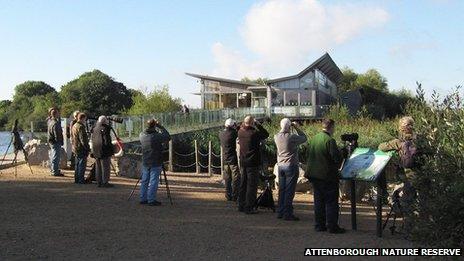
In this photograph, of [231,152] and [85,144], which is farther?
[85,144]

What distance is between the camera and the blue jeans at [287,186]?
9.15 m

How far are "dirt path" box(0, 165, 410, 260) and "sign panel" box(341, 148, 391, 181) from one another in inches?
33.3

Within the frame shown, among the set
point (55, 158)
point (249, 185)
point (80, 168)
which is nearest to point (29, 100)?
point (55, 158)

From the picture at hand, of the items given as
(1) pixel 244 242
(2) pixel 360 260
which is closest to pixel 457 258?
(2) pixel 360 260

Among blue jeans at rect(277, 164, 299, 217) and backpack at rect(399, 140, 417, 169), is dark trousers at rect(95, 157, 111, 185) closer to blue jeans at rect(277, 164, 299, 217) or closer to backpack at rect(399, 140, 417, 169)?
blue jeans at rect(277, 164, 299, 217)

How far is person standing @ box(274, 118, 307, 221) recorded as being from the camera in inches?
361

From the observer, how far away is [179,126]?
2867 cm

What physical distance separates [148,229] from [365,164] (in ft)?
10.7

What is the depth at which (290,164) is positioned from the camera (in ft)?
30.1

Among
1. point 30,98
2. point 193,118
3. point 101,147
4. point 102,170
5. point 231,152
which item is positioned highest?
point 30,98

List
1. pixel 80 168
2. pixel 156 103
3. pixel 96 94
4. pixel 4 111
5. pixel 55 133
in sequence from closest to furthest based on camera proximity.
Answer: pixel 80 168 → pixel 55 133 → pixel 156 103 → pixel 96 94 → pixel 4 111

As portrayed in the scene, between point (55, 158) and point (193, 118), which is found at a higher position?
point (193, 118)

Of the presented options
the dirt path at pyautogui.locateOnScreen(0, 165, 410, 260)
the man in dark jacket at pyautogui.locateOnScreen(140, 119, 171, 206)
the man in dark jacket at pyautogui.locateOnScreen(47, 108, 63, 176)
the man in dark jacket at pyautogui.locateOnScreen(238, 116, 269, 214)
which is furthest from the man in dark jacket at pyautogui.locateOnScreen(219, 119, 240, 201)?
the man in dark jacket at pyautogui.locateOnScreen(47, 108, 63, 176)

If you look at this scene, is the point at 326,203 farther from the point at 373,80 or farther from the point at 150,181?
the point at 373,80
